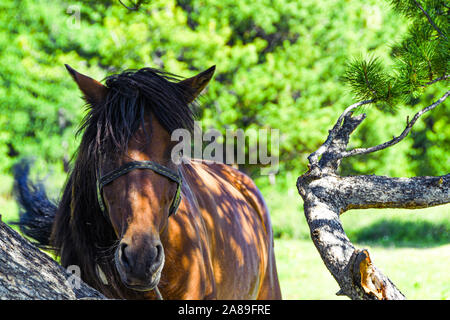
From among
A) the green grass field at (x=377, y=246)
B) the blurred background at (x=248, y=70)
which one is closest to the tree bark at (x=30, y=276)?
the green grass field at (x=377, y=246)

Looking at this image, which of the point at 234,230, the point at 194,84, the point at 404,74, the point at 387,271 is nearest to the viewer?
the point at 404,74

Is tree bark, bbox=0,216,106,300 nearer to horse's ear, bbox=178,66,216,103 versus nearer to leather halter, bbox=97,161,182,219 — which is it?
leather halter, bbox=97,161,182,219

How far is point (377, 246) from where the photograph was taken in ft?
38.8

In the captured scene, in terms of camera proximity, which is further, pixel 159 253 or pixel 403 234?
pixel 403 234

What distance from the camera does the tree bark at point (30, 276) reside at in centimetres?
171

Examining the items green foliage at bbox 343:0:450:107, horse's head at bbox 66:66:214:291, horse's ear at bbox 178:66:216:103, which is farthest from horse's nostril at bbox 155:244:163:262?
green foliage at bbox 343:0:450:107

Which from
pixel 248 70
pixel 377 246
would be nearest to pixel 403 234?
pixel 377 246

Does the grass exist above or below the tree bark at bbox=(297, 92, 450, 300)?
above

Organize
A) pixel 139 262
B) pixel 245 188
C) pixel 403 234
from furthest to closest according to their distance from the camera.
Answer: pixel 403 234 → pixel 245 188 → pixel 139 262

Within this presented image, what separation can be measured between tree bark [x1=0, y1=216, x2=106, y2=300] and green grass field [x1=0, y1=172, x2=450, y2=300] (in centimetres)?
535

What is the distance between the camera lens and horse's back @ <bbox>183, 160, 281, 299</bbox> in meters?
3.31

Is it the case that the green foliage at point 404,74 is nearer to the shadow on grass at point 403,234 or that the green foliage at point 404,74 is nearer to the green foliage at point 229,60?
the shadow on grass at point 403,234

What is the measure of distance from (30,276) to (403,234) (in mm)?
12224

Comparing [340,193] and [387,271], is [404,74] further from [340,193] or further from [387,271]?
[387,271]
